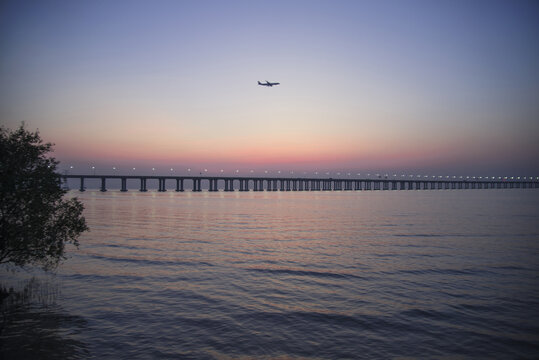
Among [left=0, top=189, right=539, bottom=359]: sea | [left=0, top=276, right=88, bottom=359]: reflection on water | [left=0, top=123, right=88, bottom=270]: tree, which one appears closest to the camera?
[left=0, top=276, right=88, bottom=359]: reflection on water

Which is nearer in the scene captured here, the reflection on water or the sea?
the reflection on water

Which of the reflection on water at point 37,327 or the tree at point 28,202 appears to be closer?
the reflection on water at point 37,327

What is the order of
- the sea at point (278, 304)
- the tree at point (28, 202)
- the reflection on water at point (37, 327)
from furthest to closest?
the tree at point (28, 202), the sea at point (278, 304), the reflection on water at point (37, 327)

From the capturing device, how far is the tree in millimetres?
17719

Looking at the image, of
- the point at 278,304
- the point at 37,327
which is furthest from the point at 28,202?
the point at 278,304

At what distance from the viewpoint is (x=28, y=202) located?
59.8 ft

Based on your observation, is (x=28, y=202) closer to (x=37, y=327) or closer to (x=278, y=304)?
(x=37, y=327)

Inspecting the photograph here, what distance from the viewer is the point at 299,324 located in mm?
15086

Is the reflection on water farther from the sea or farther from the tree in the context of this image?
the tree

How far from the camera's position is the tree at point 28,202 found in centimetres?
1772

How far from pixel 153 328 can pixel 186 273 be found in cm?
935

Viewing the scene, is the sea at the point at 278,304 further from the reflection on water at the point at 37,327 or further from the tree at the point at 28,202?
the tree at the point at 28,202

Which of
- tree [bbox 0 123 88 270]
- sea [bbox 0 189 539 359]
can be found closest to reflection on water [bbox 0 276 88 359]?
sea [bbox 0 189 539 359]

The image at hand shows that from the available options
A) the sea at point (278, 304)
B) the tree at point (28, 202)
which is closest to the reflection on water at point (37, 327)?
the sea at point (278, 304)
